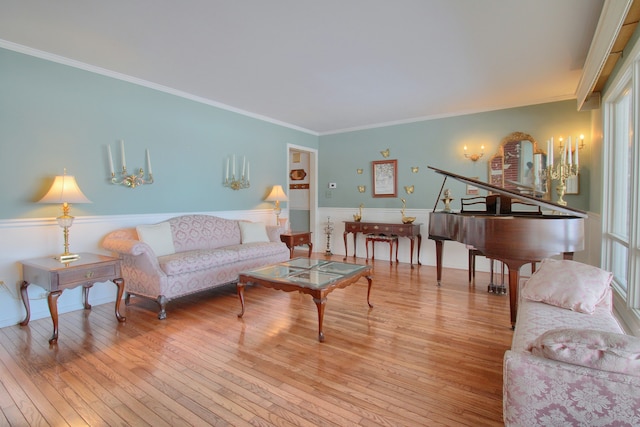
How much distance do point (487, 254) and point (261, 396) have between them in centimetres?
211

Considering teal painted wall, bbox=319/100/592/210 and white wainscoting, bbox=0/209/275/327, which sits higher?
teal painted wall, bbox=319/100/592/210

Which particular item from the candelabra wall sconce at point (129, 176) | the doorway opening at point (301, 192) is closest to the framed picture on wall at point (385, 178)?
the doorway opening at point (301, 192)

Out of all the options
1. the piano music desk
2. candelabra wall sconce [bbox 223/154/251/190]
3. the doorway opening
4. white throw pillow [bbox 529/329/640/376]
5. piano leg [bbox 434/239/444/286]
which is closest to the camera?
white throw pillow [bbox 529/329/640/376]

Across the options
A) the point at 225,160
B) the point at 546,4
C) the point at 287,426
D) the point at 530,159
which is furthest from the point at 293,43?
the point at 530,159

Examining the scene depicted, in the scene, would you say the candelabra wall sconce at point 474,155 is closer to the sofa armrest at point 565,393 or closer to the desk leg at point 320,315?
the desk leg at point 320,315

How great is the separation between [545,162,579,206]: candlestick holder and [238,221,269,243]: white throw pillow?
378 cm

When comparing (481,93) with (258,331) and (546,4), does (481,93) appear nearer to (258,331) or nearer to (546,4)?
(546,4)

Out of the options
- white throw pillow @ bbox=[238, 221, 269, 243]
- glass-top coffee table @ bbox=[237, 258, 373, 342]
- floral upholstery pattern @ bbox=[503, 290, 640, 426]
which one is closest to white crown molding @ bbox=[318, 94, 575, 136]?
white throw pillow @ bbox=[238, 221, 269, 243]

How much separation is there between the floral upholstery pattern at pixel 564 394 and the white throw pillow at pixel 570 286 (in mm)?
1113

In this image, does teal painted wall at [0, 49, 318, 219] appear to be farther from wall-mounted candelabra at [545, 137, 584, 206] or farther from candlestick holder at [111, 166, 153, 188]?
wall-mounted candelabra at [545, 137, 584, 206]

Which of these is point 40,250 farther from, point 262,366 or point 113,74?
point 262,366

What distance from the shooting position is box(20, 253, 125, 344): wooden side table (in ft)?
8.46

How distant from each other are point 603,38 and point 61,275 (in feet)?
14.9

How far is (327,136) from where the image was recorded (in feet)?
22.0
